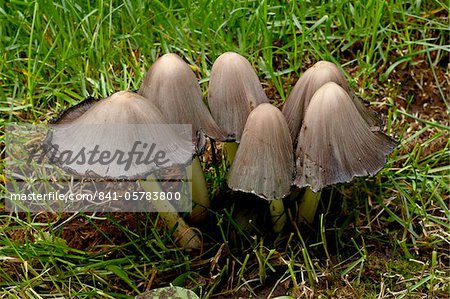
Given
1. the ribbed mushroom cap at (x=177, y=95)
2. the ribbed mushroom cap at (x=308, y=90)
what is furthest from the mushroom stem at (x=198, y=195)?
the ribbed mushroom cap at (x=308, y=90)

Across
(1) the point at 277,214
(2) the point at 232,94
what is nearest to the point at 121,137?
(2) the point at 232,94

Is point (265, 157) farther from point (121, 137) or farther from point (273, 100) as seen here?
point (273, 100)

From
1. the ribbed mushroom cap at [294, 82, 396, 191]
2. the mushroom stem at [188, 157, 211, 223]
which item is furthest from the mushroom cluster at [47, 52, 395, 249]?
the mushroom stem at [188, 157, 211, 223]

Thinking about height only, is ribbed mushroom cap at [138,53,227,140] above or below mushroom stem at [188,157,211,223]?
above

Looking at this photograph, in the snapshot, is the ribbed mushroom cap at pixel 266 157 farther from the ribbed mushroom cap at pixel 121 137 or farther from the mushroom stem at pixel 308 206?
the mushroom stem at pixel 308 206

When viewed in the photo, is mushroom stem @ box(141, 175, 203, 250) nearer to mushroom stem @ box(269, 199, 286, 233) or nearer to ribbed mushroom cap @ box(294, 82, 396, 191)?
mushroom stem @ box(269, 199, 286, 233)

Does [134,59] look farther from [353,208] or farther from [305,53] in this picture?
[353,208]
